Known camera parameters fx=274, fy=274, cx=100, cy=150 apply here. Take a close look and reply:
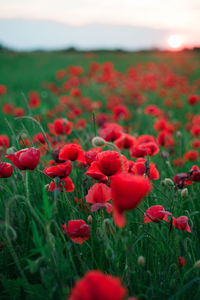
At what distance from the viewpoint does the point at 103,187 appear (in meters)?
1.09

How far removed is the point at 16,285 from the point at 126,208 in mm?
673

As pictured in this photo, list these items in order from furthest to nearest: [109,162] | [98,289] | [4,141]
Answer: [4,141]
[109,162]
[98,289]

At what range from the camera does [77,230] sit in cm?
104

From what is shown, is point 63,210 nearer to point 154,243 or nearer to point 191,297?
point 154,243

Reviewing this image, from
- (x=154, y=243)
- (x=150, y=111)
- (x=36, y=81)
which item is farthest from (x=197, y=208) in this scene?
(x=36, y=81)

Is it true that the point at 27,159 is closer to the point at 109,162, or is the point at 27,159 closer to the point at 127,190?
the point at 109,162

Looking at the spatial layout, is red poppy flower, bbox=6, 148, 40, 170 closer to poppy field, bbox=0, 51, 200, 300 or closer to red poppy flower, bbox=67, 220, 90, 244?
poppy field, bbox=0, 51, 200, 300

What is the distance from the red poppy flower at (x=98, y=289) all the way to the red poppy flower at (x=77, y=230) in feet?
1.69

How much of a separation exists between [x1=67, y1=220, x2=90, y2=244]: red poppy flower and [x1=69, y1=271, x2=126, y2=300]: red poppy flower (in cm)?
52

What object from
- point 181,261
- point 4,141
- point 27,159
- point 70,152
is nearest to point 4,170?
point 27,159

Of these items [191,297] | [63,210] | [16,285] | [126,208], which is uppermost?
[126,208]

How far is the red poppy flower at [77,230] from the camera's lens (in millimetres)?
1040

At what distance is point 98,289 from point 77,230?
54 cm

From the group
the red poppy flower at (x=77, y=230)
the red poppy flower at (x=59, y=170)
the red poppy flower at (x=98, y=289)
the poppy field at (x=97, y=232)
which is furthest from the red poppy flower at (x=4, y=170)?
the red poppy flower at (x=98, y=289)
